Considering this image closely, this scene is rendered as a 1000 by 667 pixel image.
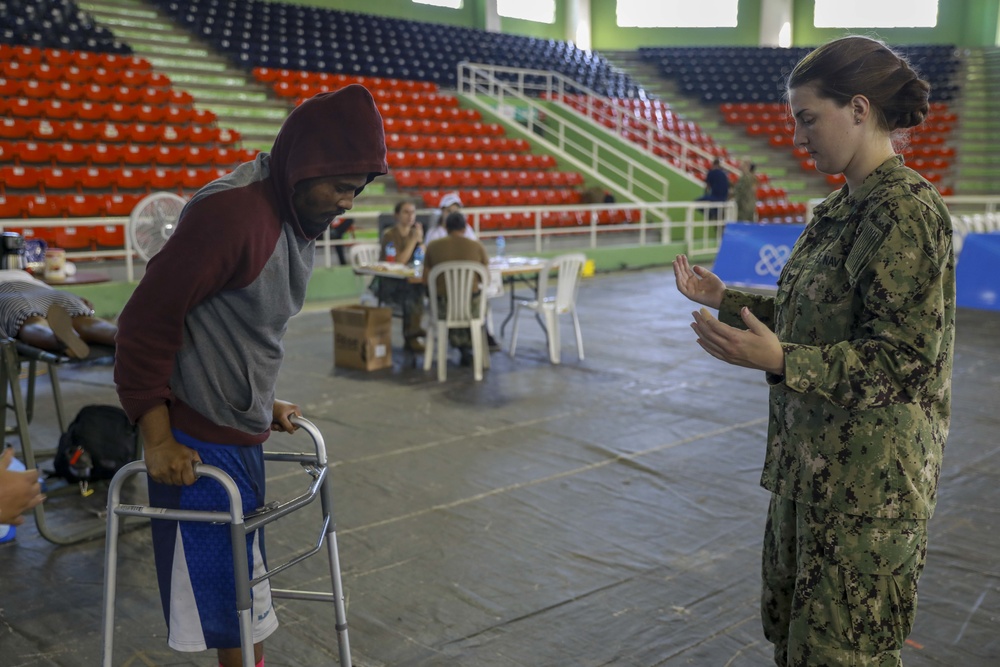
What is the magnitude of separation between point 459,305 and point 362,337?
79 centimetres

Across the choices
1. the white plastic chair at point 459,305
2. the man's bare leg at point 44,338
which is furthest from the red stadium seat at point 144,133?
the man's bare leg at point 44,338

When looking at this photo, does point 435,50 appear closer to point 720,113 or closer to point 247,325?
point 720,113

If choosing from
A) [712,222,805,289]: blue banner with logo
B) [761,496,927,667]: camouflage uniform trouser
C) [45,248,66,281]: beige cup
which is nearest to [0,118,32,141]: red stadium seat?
[45,248,66,281]: beige cup

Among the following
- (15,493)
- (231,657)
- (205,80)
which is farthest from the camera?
(205,80)

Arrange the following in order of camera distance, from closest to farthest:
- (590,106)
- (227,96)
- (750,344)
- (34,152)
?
(750,344) < (34,152) < (227,96) < (590,106)

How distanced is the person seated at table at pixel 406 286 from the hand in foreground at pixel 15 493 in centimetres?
552

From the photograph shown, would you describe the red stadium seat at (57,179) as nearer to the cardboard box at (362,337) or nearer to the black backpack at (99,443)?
the cardboard box at (362,337)

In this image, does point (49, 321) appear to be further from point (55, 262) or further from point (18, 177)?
point (18, 177)

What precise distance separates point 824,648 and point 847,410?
17.7 inches

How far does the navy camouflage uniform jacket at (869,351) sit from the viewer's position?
1.50m

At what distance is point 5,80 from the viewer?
1202 cm

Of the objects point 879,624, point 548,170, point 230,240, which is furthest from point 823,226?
point 548,170

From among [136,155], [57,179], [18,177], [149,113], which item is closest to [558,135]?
[149,113]

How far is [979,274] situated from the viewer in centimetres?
941
